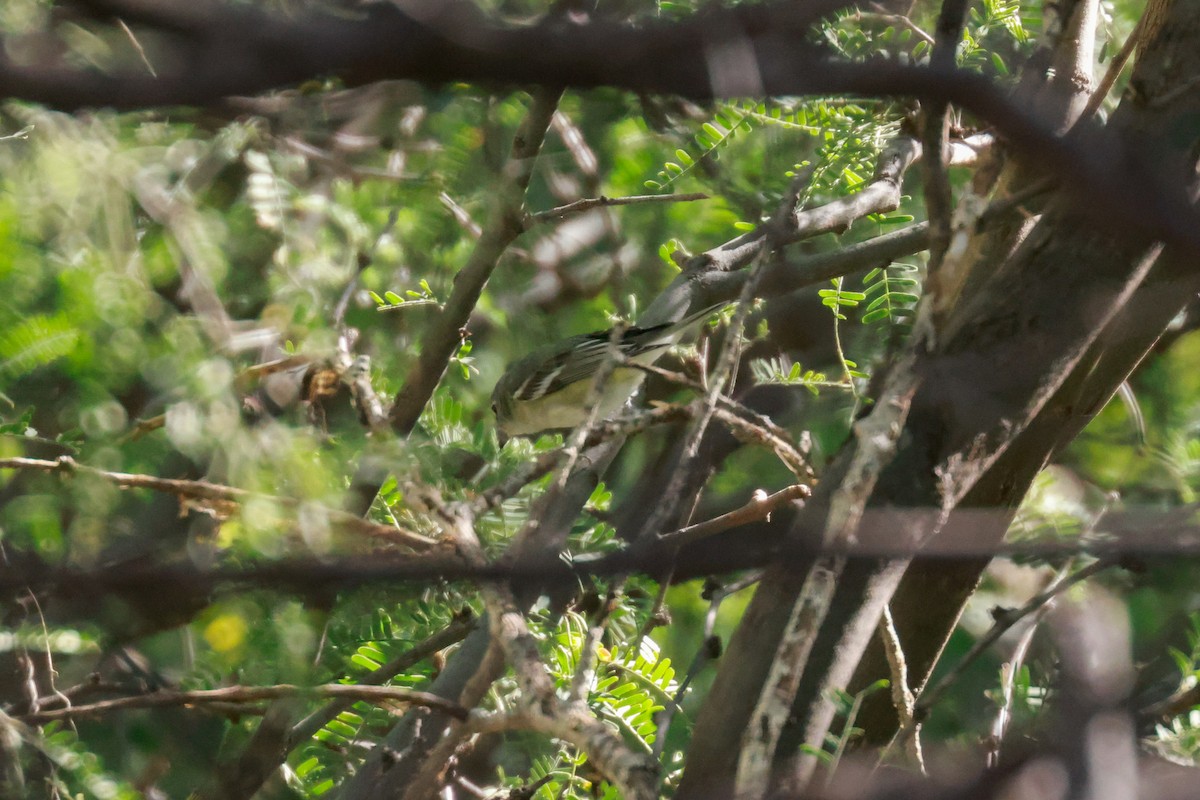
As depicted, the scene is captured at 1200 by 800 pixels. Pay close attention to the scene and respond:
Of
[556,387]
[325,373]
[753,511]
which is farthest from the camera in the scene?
[556,387]

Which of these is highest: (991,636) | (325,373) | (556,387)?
(991,636)

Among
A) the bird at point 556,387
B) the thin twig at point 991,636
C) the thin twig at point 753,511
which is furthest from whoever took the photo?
the bird at point 556,387

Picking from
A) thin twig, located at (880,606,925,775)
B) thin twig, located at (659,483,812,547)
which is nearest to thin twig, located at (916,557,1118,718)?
thin twig, located at (880,606,925,775)

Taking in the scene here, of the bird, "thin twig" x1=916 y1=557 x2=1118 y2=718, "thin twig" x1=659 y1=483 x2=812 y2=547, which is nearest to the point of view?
"thin twig" x1=916 y1=557 x2=1118 y2=718

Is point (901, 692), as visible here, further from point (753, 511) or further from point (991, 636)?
point (753, 511)

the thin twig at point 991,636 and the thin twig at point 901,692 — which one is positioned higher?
the thin twig at point 991,636

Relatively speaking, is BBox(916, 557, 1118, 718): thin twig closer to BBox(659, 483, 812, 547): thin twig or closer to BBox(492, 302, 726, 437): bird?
BBox(659, 483, 812, 547): thin twig

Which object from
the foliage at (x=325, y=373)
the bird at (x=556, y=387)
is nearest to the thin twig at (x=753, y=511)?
the foliage at (x=325, y=373)

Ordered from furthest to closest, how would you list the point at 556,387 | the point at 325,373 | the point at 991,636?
the point at 556,387 < the point at 325,373 < the point at 991,636

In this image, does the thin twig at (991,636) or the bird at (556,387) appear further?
the bird at (556,387)

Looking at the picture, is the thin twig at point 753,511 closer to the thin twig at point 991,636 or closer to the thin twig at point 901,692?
the thin twig at point 901,692

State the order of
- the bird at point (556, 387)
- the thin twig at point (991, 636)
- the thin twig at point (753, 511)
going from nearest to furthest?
the thin twig at point (991, 636)
the thin twig at point (753, 511)
the bird at point (556, 387)

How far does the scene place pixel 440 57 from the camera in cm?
92

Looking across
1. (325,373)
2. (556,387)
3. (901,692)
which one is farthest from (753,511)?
(556,387)
